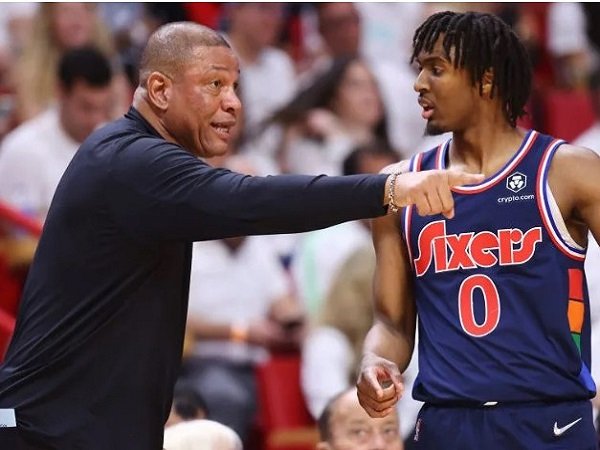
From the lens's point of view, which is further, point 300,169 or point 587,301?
point 300,169

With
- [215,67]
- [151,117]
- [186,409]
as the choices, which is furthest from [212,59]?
[186,409]

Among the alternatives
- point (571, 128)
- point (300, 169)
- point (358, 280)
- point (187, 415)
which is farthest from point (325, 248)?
point (571, 128)

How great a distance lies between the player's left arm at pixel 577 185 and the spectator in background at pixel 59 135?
12.8 feet

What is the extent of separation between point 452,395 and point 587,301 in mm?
490

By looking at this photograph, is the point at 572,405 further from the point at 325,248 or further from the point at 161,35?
the point at 325,248

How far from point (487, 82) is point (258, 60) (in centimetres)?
559

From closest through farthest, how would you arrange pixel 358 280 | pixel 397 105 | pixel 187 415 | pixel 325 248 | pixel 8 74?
1. pixel 187 415
2. pixel 358 280
3. pixel 325 248
4. pixel 8 74
5. pixel 397 105

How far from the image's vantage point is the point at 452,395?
4.37 metres

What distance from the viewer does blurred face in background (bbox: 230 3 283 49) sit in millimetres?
9695

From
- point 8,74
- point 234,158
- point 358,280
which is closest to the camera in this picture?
point 358,280

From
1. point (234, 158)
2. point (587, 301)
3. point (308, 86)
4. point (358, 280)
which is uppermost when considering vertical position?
point (308, 86)

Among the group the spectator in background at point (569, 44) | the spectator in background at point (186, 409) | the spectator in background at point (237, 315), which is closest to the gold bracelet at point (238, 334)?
the spectator in background at point (237, 315)

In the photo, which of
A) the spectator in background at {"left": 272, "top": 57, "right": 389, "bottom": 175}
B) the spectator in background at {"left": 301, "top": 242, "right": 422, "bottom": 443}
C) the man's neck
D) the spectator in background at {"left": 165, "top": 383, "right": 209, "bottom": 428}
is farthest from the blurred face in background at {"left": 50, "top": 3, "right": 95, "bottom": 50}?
the man's neck

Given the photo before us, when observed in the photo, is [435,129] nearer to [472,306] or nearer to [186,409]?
[472,306]
